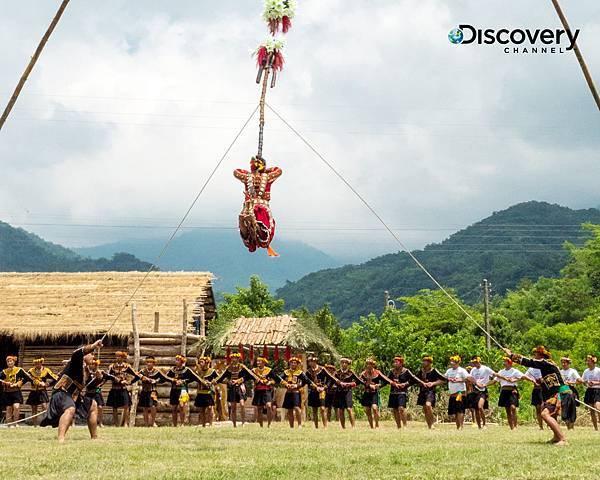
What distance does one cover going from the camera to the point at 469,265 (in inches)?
4820

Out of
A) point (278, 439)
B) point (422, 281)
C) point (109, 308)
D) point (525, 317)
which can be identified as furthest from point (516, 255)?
point (278, 439)

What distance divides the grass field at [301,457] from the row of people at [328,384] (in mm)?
4430

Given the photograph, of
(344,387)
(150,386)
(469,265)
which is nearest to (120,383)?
(150,386)

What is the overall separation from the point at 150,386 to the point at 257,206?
9999 millimetres

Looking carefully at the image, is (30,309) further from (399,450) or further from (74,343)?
(399,450)

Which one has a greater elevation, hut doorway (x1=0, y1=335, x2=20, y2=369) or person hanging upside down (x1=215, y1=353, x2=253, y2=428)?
hut doorway (x1=0, y1=335, x2=20, y2=369)

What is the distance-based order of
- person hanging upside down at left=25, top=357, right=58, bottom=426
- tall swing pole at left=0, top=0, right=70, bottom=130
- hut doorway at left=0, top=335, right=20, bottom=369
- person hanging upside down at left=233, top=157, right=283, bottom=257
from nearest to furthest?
tall swing pole at left=0, top=0, right=70, bottom=130, person hanging upside down at left=233, top=157, right=283, bottom=257, person hanging upside down at left=25, top=357, right=58, bottom=426, hut doorway at left=0, top=335, right=20, bottom=369

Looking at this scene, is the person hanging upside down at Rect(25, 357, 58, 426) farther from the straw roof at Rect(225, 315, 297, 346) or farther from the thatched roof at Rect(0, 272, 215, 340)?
the straw roof at Rect(225, 315, 297, 346)

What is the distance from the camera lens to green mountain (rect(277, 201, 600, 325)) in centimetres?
11244

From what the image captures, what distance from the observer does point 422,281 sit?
12681 cm

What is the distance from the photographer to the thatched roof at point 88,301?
2864 centimetres

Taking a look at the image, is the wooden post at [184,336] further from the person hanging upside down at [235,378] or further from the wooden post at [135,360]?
the person hanging upside down at [235,378]

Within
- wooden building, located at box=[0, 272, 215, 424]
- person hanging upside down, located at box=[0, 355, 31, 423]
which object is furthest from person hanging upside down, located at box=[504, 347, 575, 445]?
person hanging upside down, located at box=[0, 355, 31, 423]

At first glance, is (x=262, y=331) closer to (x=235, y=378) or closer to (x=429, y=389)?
(x=235, y=378)
